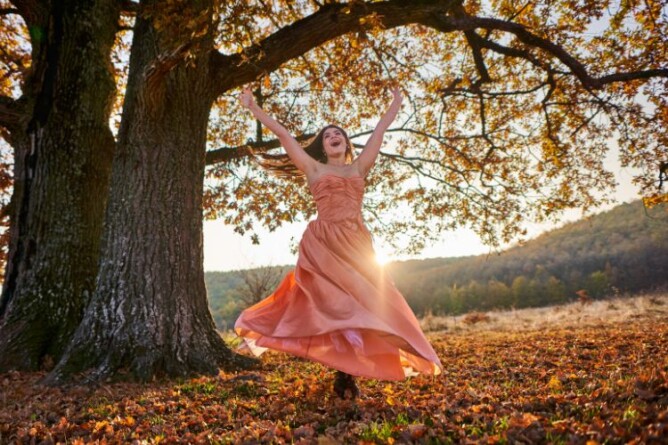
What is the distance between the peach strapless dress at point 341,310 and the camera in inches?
152

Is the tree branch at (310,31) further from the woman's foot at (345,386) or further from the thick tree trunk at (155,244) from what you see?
the woman's foot at (345,386)

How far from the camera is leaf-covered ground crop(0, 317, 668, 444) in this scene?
2.77 m

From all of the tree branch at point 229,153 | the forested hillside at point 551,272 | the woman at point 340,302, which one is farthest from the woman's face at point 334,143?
the forested hillside at point 551,272

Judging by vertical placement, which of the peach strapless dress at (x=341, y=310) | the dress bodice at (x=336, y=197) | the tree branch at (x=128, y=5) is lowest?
the peach strapless dress at (x=341, y=310)

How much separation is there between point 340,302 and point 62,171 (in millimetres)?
5700

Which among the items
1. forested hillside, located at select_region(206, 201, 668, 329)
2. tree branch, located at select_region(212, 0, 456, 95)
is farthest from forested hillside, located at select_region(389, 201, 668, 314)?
tree branch, located at select_region(212, 0, 456, 95)

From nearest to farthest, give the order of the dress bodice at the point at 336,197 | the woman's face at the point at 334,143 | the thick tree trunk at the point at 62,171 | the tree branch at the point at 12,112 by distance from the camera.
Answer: the dress bodice at the point at 336,197, the woman's face at the point at 334,143, the thick tree trunk at the point at 62,171, the tree branch at the point at 12,112

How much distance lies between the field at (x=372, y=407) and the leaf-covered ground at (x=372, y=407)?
0.01 metres

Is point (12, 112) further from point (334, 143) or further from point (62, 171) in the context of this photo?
point (334, 143)

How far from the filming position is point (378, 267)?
448 cm

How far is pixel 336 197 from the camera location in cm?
455

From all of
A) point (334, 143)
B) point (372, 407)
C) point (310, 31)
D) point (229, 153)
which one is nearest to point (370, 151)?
point (334, 143)

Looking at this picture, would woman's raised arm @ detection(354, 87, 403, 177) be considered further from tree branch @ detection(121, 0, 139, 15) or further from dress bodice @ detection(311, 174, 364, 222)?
tree branch @ detection(121, 0, 139, 15)

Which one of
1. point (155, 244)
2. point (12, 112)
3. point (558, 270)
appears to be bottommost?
point (155, 244)
